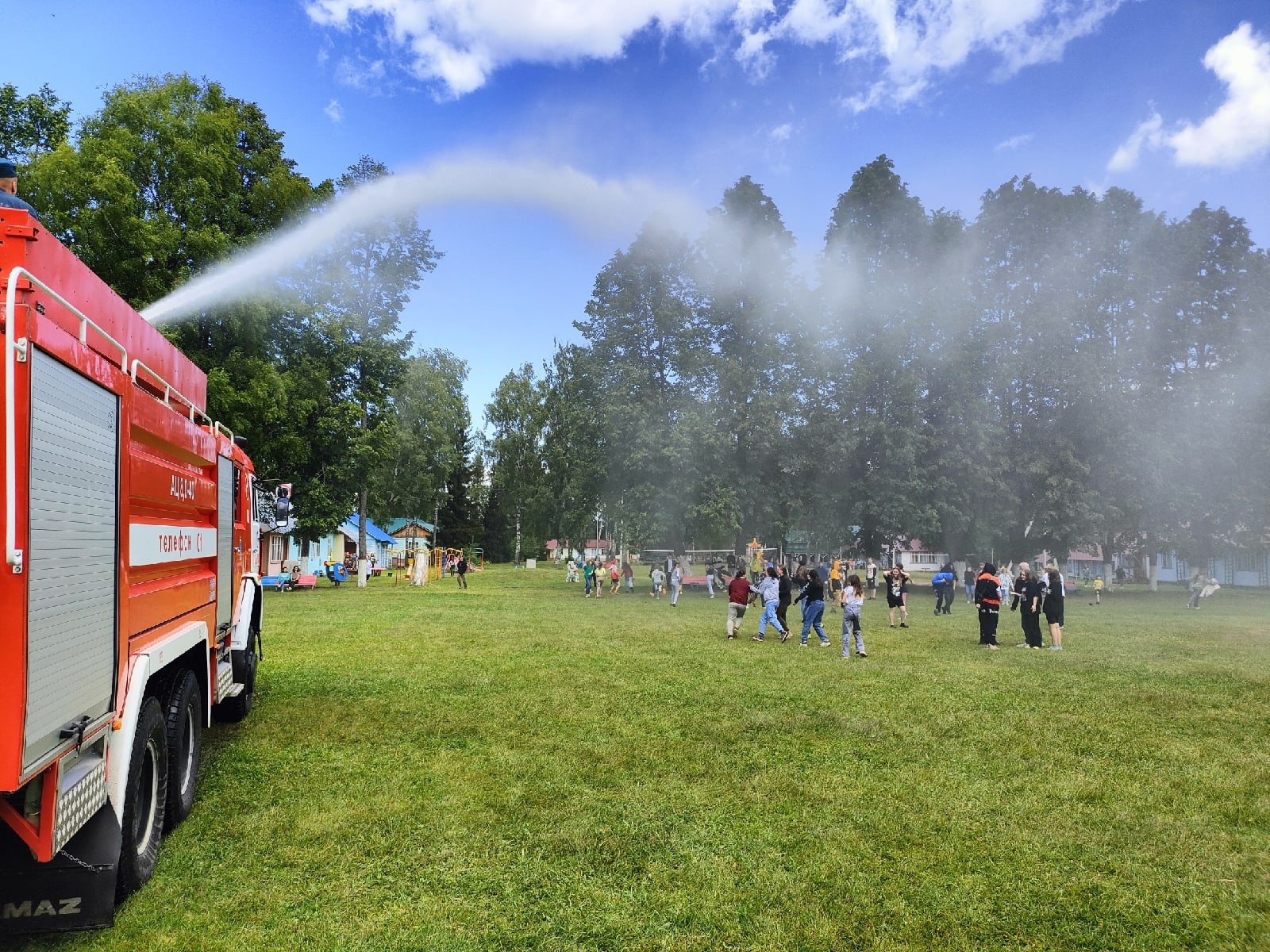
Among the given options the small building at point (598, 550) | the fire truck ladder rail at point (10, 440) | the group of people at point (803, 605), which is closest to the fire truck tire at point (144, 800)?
the fire truck ladder rail at point (10, 440)

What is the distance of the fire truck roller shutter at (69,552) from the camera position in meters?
3.27

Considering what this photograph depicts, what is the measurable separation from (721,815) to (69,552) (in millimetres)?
4654

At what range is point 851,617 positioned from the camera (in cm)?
1562

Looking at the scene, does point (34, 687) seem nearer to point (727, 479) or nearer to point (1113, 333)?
point (727, 479)

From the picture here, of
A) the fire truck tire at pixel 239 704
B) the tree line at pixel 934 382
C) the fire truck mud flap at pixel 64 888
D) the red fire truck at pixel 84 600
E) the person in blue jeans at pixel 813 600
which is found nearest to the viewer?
the red fire truck at pixel 84 600

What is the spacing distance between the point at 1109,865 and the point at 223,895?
553cm

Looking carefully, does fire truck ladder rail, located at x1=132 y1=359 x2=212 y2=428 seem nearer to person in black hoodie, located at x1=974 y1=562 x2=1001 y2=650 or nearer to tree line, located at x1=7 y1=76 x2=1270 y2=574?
person in black hoodie, located at x1=974 y1=562 x2=1001 y2=650

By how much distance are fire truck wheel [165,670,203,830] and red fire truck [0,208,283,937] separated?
0.02 metres

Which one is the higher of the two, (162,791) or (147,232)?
(147,232)

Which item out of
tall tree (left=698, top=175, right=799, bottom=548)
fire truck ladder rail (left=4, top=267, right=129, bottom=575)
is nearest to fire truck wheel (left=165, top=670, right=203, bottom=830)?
fire truck ladder rail (left=4, top=267, right=129, bottom=575)

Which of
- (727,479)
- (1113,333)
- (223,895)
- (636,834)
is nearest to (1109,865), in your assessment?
(636,834)

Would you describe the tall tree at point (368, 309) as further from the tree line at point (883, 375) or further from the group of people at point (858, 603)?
the group of people at point (858, 603)

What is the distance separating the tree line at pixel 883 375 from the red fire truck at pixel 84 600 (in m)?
26.0

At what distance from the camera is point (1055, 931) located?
14.8ft
